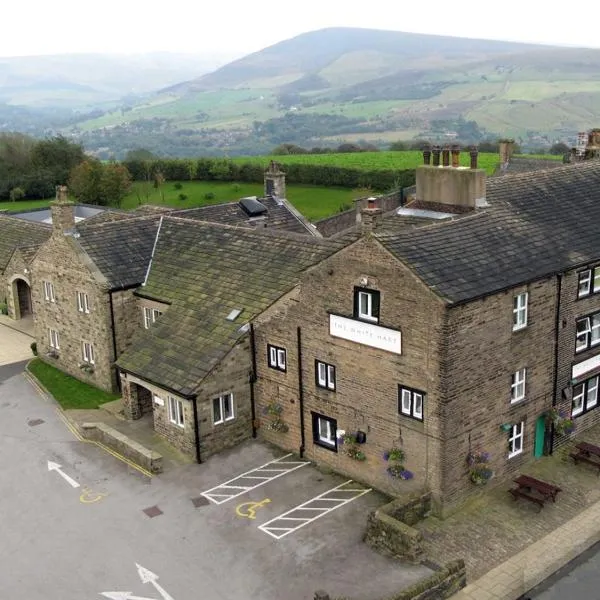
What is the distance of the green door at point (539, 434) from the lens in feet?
81.1

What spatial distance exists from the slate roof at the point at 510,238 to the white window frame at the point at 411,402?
3.21 m

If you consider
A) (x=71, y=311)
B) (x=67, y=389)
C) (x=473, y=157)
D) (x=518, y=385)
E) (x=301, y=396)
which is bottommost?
(x=67, y=389)

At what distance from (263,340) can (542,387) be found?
9569mm

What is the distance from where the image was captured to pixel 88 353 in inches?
1330

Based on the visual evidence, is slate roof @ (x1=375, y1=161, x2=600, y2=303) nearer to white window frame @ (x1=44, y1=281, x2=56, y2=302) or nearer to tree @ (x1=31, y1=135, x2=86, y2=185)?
white window frame @ (x1=44, y1=281, x2=56, y2=302)

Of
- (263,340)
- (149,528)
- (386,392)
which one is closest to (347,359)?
(386,392)

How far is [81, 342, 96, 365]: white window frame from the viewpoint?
3344 cm

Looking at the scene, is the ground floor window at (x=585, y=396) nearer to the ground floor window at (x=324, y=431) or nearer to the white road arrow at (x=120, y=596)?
the ground floor window at (x=324, y=431)

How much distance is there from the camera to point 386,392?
22.6 metres

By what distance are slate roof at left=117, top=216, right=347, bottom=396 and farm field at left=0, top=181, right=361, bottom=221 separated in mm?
43942

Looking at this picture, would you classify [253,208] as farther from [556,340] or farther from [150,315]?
[556,340]

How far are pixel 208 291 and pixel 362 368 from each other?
8.79 metres

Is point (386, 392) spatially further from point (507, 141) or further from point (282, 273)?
point (507, 141)

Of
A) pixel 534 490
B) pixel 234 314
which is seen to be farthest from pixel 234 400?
pixel 534 490
